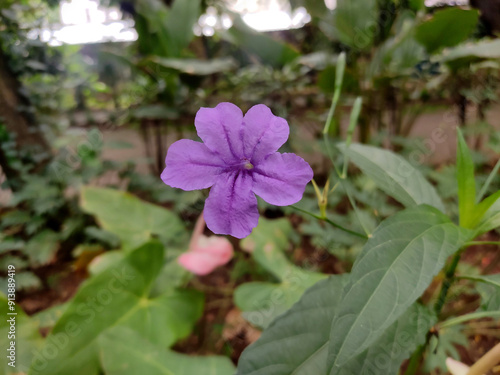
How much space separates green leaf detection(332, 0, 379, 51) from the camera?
1.32 m

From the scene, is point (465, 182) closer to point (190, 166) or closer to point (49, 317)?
point (190, 166)

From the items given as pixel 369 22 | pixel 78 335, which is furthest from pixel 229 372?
pixel 369 22

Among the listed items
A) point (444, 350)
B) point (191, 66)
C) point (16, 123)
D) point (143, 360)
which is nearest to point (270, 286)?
point (143, 360)

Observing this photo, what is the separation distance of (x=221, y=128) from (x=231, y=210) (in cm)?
9

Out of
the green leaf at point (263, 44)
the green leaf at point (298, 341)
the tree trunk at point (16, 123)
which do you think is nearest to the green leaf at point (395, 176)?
the green leaf at point (298, 341)

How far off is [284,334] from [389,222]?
0.77 feet

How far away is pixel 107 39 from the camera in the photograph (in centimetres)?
197

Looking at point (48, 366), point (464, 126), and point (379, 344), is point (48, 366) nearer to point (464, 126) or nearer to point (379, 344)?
point (379, 344)

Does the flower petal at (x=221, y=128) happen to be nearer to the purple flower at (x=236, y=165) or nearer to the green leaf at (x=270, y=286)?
the purple flower at (x=236, y=165)

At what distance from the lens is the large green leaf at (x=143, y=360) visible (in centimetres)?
74

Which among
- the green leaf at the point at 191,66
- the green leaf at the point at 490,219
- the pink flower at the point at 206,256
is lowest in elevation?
the pink flower at the point at 206,256

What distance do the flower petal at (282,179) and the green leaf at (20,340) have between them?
2.77 ft

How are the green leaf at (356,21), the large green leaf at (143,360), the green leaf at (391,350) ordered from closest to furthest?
the green leaf at (391,350)
the large green leaf at (143,360)
the green leaf at (356,21)

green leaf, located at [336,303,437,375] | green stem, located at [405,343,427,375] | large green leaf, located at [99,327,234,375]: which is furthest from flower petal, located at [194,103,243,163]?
large green leaf, located at [99,327,234,375]
